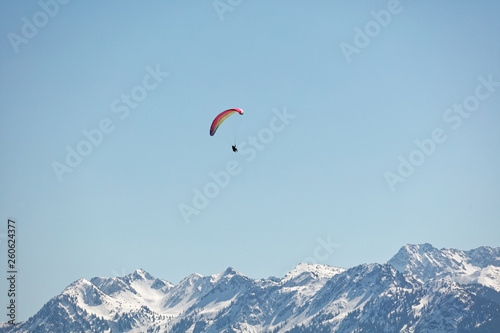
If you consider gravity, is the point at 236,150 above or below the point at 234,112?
below

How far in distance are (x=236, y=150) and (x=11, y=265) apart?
165 feet

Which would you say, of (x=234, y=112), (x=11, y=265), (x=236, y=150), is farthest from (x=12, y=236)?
(x=234, y=112)

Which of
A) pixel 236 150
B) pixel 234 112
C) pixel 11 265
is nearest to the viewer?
pixel 11 265

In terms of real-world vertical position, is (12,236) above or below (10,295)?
above

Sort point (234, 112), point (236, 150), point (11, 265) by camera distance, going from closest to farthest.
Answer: point (11, 265) → point (236, 150) → point (234, 112)

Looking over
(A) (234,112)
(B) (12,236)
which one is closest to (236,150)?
(A) (234,112)

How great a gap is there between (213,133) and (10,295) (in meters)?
59.3

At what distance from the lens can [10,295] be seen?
385ft

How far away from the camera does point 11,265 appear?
116 meters

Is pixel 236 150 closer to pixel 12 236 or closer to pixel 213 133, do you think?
pixel 213 133

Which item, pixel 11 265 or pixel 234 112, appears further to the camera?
pixel 234 112

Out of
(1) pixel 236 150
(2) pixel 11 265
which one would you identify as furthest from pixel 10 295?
(1) pixel 236 150

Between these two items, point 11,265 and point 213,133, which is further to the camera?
point 213,133

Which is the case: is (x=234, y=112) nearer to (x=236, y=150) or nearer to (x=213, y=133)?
(x=213, y=133)
